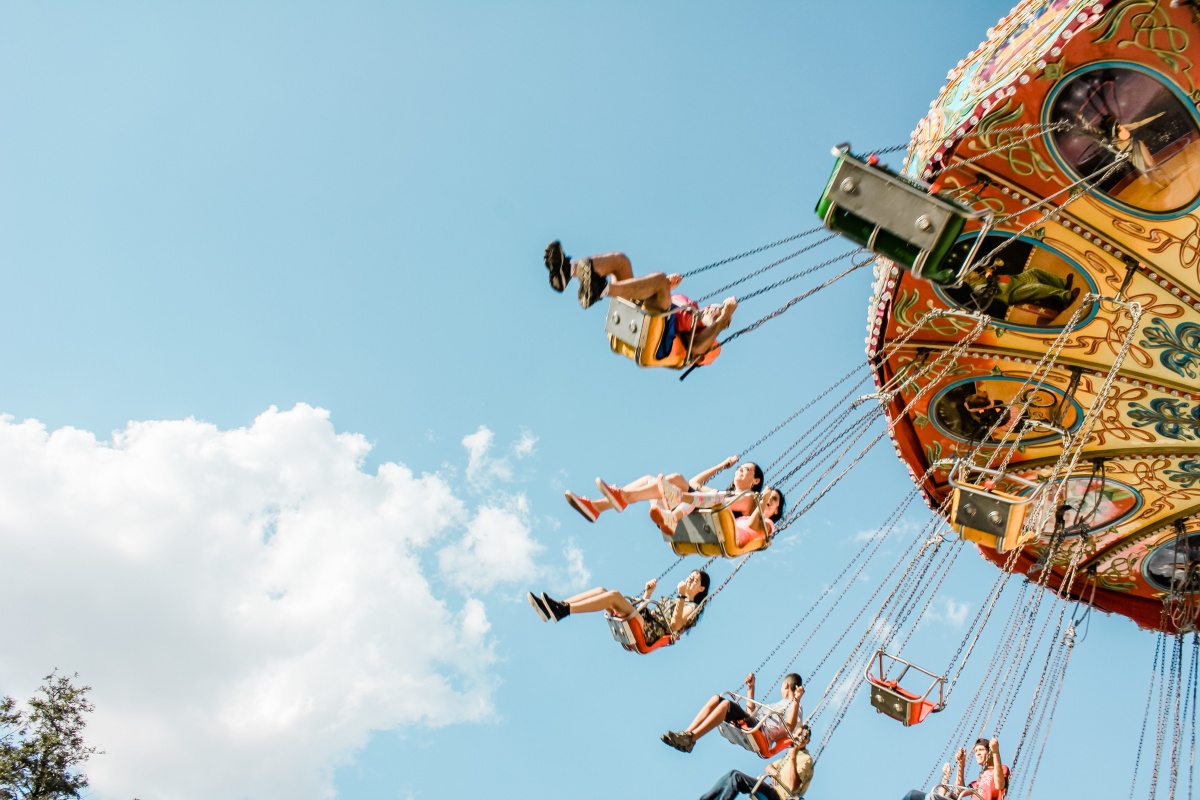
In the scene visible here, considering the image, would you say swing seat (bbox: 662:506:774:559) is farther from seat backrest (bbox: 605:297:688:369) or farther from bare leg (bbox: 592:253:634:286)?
bare leg (bbox: 592:253:634:286)

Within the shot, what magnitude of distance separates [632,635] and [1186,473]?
199 inches

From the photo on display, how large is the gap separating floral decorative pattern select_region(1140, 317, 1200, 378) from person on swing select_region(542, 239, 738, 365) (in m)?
3.23

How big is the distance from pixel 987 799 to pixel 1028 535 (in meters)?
2.29

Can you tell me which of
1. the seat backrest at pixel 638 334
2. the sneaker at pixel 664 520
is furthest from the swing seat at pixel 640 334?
the sneaker at pixel 664 520

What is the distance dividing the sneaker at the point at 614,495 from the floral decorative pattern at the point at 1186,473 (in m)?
4.95

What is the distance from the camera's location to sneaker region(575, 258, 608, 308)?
721 cm

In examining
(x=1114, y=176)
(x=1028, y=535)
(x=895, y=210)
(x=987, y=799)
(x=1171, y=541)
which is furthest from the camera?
(x=1171, y=541)

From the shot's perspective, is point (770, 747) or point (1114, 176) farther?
point (770, 747)

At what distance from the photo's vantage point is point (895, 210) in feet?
22.9

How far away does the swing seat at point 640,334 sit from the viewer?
7543 millimetres

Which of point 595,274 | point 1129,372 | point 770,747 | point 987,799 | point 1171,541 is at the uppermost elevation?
point 1171,541

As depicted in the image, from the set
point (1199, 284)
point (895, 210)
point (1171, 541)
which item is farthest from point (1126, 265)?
point (1171, 541)

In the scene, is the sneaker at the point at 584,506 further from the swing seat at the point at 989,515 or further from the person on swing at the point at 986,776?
the person on swing at the point at 986,776

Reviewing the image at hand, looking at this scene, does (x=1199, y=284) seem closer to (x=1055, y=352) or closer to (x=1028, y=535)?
(x=1055, y=352)
